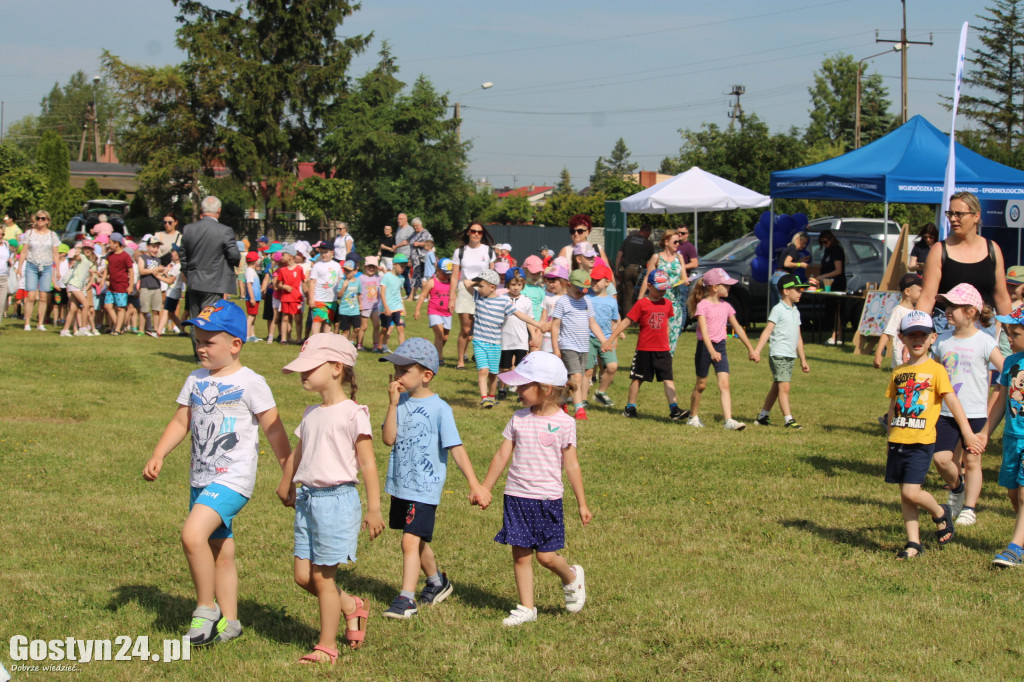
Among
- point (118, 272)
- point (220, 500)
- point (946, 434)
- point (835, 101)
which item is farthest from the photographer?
point (835, 101)

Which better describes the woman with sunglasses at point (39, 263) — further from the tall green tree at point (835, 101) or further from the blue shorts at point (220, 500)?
the tall green tree at point (835, 101)

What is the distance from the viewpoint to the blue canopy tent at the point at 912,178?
683 inches

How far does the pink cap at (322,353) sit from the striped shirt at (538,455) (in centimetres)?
99

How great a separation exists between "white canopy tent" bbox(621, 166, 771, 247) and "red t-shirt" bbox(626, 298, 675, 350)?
1016cm

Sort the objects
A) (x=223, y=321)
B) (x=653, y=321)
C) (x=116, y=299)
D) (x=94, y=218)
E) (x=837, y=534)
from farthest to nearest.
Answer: (x=94, y=218)
(x=116, y=299)
(x=653, y=321)
(x=837, y=534)
(x=223, y=321)

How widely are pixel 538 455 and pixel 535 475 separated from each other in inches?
4.2

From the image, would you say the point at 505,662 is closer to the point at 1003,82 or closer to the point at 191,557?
the point at 191,557

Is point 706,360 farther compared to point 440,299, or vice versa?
point 440,299

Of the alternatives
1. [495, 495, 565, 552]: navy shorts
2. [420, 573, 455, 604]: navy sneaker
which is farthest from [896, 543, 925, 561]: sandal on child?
[420, 573, 455, 604]: navy sneaker

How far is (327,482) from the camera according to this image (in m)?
4.66

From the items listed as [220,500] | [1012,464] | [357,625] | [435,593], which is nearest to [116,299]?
[435,593]

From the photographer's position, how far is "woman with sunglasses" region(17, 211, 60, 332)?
58.4 feet

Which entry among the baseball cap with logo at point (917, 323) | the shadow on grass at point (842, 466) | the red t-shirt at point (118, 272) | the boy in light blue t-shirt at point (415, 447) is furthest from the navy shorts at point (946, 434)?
the red t-shirt at point (118, 272)

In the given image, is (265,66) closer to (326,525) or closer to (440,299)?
(440,299)
